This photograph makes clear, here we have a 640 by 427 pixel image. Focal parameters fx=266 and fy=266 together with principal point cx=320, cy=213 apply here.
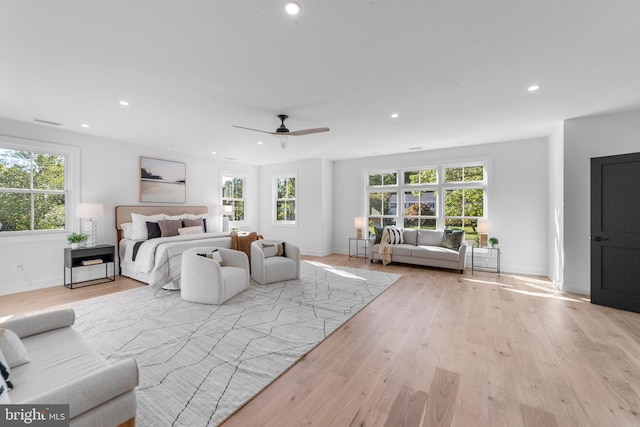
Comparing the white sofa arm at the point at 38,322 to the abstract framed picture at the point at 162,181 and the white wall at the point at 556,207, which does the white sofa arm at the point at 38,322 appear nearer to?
the abstract framed picture at the point at 162,181

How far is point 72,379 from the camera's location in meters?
1.36

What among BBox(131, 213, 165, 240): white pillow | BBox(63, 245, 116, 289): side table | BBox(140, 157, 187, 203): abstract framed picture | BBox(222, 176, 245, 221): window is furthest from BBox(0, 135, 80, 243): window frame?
BBox(222, 176, 245, 221): window

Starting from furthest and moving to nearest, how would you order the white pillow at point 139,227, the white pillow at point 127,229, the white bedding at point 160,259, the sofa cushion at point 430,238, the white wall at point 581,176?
the sofa cushion at point 430,238
the white pillow at point 127,229
the white pillow at point 139,227
the white bedding at point 160,259
the white wall at point 581,176

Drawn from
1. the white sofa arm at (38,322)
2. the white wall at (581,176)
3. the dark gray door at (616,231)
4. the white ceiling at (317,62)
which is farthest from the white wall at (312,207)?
the white sofa arm at (38,322)

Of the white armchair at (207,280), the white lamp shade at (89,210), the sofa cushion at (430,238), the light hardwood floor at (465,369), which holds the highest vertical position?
the white lamp shade at (89,210)

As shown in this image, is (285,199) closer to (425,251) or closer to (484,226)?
(425,251)

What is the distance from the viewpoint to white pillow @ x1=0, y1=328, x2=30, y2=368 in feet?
4.54

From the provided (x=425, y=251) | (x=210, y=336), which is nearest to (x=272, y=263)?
(x=210, y=336)

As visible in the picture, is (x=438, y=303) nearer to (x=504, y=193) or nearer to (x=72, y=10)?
(x=504, y=193)

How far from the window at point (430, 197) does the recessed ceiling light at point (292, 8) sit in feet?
17.4

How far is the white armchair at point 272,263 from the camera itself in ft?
14.4

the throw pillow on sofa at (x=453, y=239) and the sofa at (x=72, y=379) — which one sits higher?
the throw pillow on sofa at (x=453, y=239)

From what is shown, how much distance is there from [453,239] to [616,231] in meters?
2.39

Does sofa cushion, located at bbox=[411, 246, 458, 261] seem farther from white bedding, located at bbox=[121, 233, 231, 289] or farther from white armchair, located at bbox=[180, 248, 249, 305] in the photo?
white bedding, located at bbox=[121, 233, 231, 289]
